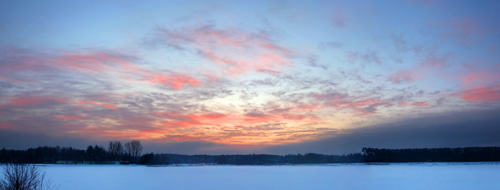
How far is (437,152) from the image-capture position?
14612cm

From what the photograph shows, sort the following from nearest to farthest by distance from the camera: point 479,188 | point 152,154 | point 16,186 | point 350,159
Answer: point 16,186
point 479,188
point 152,154
point 350,159

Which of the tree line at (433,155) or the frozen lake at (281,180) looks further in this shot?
the tree line at (433,155)

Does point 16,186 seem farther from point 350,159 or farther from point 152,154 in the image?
point 350,159

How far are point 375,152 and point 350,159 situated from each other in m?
27.1

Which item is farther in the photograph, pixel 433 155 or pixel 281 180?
pixel 433 155

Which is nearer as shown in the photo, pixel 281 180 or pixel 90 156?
pixel 281 180

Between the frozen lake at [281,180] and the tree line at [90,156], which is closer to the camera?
the frozen lake at [281,180]

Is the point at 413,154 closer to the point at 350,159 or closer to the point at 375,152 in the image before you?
the point at 375,152

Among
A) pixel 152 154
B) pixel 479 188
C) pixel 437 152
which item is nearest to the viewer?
pixel 479 188

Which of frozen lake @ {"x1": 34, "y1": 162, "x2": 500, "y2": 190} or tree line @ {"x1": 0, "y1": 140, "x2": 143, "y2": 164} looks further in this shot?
tree line @ {"x1": 0, "y1": 140, "x2": 143, "y2": 164}

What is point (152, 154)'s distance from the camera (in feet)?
439

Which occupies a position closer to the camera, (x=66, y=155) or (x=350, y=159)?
(x=66, y=155)

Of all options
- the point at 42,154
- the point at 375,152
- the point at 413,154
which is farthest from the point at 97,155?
the point at 413,154

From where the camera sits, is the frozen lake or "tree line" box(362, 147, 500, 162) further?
"tree line" box(362, 147, 500, 162)
